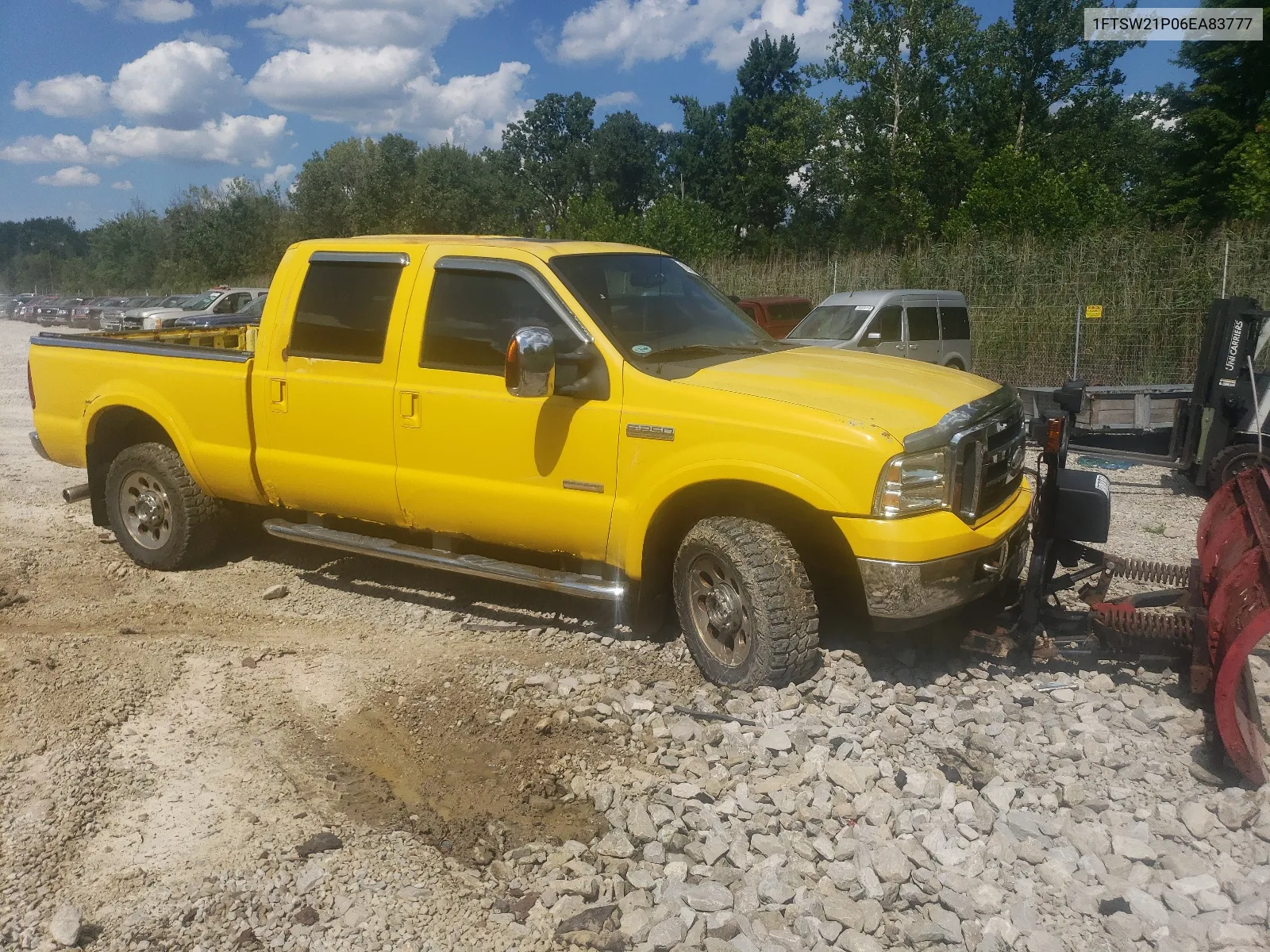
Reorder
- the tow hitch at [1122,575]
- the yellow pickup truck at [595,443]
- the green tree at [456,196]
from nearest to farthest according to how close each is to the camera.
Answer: the tow hitch at [1122,575] → the yellow pickup truck at [595,443] → the green tree at [456,196]

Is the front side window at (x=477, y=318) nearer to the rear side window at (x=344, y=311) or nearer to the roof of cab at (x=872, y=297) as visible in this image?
the rear side window at (x=344, y=311)

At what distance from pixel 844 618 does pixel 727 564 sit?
48.5 inches

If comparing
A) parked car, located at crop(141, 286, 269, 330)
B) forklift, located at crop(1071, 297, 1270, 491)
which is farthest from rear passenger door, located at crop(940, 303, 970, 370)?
parked car, located at crop(141, 286, 269, 330)

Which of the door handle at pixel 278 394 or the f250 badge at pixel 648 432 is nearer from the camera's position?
the f250 badge at pixel 648 432

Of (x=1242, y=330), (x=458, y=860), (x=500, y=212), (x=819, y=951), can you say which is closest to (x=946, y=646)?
(x=819, y=951)

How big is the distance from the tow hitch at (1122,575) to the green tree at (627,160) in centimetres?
7553

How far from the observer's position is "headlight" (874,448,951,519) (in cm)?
421

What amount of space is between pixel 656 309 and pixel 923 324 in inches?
409

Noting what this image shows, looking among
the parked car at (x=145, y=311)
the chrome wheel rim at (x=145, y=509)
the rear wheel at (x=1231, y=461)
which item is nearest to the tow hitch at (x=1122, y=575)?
the rear wheel at (x=1231, y=461)

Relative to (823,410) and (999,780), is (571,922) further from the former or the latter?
(823,410)

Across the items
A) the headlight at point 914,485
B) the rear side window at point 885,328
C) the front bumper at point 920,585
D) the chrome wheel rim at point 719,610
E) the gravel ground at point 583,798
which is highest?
the rear side window at point 885,328

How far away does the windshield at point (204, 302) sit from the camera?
28736 millimetres

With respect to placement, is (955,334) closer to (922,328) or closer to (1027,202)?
(922,328)

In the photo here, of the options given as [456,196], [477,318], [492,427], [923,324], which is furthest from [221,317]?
[456,196]
